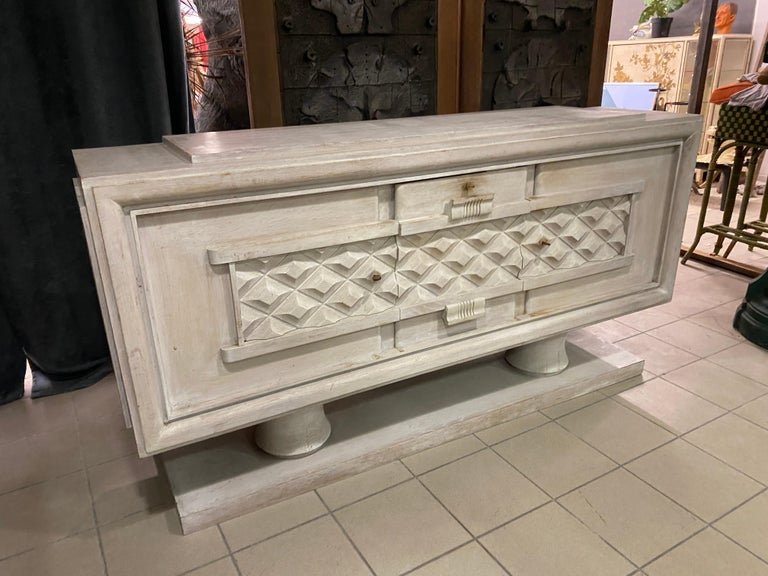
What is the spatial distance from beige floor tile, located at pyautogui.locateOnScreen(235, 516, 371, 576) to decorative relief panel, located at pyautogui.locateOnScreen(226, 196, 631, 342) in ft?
1.73

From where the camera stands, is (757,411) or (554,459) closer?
(554,459)

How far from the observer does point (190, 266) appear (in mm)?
1316

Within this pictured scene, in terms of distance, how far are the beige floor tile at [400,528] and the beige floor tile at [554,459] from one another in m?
0.31

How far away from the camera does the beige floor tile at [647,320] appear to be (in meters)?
2.65

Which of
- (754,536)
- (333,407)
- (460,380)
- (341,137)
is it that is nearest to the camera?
(754,536)

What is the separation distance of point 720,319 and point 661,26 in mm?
3500

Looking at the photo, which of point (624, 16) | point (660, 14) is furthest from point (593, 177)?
point (624, 16)

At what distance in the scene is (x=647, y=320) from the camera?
8.88 ft

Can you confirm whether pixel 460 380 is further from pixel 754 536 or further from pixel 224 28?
pixel 224 28

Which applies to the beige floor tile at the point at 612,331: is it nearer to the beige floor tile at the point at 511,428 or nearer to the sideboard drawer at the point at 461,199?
the beige floor tile at the point at 511,428

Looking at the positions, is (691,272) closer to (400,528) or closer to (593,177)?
(593,177)

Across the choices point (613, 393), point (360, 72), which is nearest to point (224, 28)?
point (360, 72)

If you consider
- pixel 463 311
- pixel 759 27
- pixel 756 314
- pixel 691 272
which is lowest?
pixel 691 272

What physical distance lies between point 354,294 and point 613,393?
115 cm
